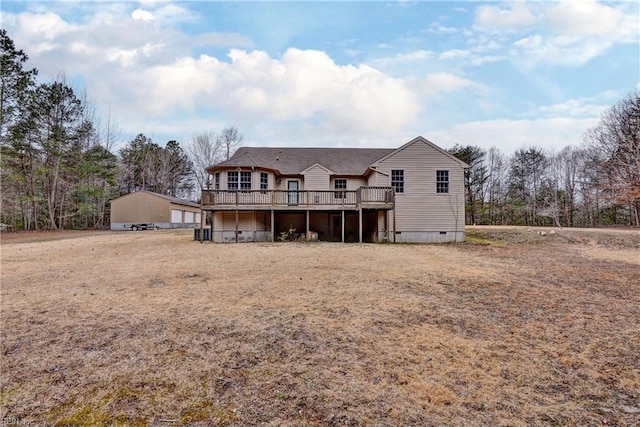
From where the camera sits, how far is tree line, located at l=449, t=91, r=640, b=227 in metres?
24.4

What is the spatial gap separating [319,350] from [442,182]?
15.0 meters

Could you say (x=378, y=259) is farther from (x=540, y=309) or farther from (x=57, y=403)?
(x=57, y=403)

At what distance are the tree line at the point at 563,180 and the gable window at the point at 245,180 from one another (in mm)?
25988

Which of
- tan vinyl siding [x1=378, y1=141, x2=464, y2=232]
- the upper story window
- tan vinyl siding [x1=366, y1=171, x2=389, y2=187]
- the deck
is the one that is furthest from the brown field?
the upper story window

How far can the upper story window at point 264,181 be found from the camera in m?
17.2

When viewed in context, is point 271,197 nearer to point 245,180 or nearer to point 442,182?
point 245,180

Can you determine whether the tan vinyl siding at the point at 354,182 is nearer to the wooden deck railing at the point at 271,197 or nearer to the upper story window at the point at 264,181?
the wooden deck railing at the point at 271,197

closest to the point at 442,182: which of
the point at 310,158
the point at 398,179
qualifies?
the point at 398,179

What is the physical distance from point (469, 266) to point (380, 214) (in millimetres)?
8564

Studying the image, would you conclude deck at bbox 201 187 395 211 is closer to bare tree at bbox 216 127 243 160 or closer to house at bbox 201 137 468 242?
house at bbox 201 137 468 242

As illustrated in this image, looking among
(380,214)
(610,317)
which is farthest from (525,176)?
(610,317)

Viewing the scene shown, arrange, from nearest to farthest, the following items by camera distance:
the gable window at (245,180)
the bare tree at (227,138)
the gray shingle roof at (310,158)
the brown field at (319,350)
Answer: the brown field at (319,350), the gable window at (245,180), the gray shingle roof at (310,158), the bare tree at (227,138)

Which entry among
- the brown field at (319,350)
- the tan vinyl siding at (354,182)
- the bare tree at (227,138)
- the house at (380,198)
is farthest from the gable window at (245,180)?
the bare tree at (227,138)

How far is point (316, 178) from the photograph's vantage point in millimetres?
18312
